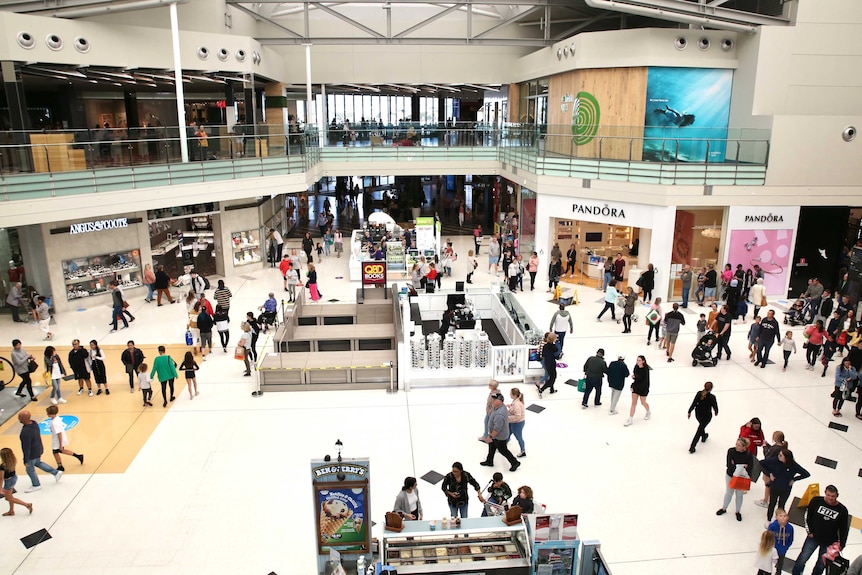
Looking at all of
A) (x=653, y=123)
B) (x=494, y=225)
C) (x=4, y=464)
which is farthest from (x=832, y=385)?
(x=494, y=225)

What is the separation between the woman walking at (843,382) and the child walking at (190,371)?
1230cm

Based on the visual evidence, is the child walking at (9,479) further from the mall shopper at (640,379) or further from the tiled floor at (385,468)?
the mall shopper at (640,379)

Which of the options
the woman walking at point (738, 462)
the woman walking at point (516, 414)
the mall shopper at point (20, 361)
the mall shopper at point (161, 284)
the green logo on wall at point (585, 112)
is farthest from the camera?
the green logo on wall at point (585, 112)

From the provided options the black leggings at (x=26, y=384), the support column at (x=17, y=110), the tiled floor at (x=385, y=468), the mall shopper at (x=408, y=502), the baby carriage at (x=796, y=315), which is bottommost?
the tiled floor at (x=385, y=468)

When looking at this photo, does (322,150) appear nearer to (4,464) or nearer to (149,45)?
(149,45)

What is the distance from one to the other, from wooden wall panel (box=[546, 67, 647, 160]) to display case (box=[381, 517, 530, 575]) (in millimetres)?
15825

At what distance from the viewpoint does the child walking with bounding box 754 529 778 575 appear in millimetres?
7289

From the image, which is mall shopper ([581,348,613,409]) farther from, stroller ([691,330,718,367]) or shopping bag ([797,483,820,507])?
shopping bag ([797,483,820,507])

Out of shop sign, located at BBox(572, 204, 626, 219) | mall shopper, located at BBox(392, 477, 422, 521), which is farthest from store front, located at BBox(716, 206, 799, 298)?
mall shopper, located at BBox(392, 477, 422, 521)

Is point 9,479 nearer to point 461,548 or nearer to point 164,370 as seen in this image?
point 164,370

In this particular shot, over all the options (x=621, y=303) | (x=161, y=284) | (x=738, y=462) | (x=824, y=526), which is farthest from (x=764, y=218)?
(x=161, y=284)

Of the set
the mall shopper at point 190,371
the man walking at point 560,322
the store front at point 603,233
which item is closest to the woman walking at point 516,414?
the man walking at point 560,322

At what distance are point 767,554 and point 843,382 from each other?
21.0ft

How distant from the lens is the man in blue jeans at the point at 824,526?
747 cm
